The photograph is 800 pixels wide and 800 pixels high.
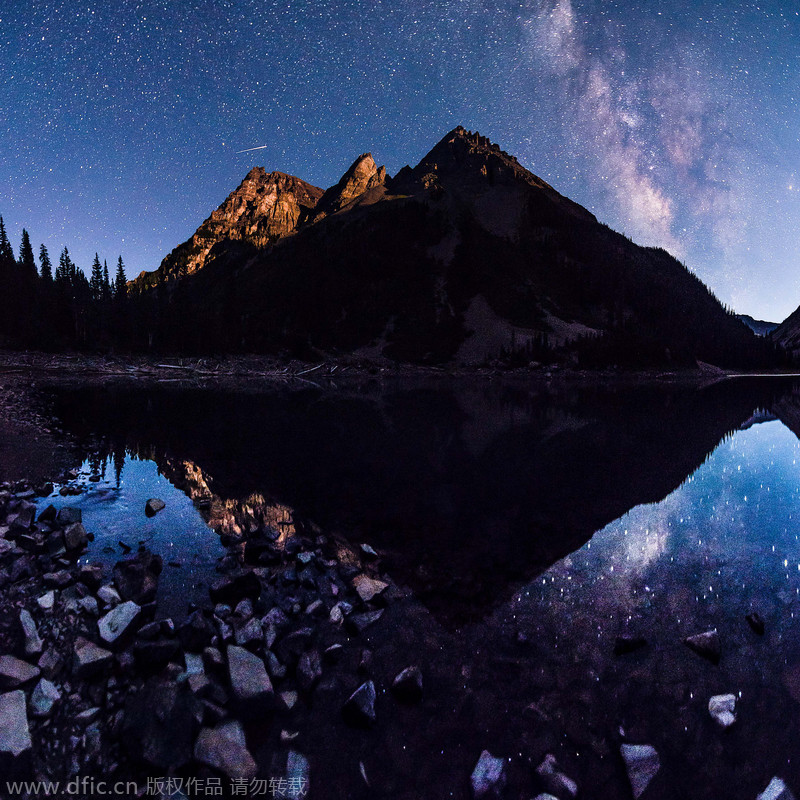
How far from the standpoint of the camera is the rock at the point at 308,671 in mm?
4012

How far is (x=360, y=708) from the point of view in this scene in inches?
142

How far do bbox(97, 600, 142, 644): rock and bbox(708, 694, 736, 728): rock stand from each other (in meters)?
6.10

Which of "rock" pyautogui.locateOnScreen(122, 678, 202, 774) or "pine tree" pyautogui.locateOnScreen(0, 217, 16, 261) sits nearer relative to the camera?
"rock" pyautogui.locateOnScreen(122, 678, 202, 774)

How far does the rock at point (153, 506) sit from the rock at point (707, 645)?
9486 millimetres

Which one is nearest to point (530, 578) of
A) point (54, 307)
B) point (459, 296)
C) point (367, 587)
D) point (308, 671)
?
point (367, 587)

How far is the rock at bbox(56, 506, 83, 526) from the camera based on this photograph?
735cm

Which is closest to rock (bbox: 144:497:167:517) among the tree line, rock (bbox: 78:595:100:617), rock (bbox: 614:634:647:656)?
rock (bbox: 78:595:100:617)

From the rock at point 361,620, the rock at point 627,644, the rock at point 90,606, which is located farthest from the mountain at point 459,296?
the rock at point 627,644

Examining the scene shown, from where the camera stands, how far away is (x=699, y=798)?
9.83ft

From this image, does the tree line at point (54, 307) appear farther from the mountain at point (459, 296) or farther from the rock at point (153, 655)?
the rock at point (153, 655)

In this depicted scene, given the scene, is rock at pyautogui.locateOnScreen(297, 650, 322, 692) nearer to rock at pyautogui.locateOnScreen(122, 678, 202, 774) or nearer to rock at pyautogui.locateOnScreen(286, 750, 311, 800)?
rock at pyautogui.locateOnScreen(286, 750, 311, 800)

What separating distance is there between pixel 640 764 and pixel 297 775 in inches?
109

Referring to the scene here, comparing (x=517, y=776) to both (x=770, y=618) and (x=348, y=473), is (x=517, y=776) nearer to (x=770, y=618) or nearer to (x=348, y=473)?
(x=770, y=618)

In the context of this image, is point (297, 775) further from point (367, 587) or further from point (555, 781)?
point (367, 587)
